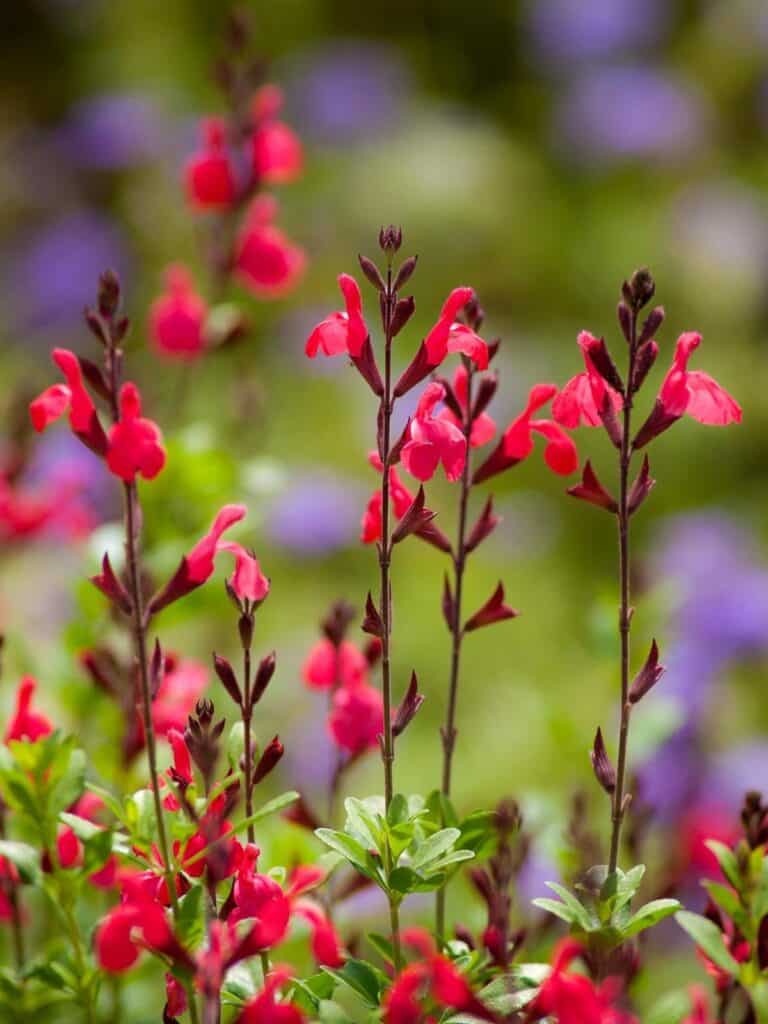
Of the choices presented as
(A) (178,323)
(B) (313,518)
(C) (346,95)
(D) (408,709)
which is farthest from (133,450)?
(C) (346,95)

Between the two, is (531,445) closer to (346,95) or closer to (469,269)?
(469,269)

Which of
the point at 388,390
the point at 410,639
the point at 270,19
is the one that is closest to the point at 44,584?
the point at 410,639

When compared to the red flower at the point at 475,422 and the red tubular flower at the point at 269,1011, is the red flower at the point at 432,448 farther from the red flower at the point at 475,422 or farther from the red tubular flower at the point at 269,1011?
the red tubular flower at the point at 269,1011

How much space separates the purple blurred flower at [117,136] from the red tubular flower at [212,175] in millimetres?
3425

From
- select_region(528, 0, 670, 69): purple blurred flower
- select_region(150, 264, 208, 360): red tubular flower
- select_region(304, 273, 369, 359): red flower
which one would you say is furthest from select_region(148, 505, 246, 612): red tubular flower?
select_region(528, 0, 670, 69): purple blurred flower

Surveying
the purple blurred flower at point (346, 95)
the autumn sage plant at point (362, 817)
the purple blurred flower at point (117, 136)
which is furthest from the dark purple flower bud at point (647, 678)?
the purple blurred flower at point (346, 95)

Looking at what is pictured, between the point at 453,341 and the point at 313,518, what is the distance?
8.66 ft

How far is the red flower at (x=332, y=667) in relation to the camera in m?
0.87

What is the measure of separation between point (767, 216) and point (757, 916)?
398 centimetres

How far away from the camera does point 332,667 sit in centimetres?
87

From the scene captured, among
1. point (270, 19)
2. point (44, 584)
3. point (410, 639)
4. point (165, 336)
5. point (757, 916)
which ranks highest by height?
point (270, 19)

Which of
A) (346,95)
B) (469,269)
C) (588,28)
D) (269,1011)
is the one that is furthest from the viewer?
(588,28)

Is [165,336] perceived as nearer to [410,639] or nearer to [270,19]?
[410,639]

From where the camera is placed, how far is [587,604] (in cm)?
322
